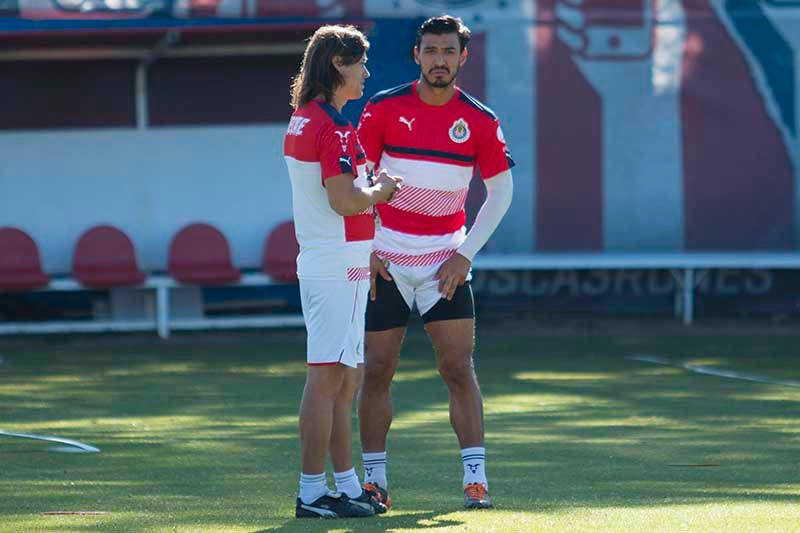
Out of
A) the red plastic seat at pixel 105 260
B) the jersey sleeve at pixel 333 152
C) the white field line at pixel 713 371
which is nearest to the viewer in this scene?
the jersey sleeve at pixel 333 152

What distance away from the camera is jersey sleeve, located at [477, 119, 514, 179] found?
19.7 ft

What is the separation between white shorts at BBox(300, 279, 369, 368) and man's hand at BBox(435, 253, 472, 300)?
0.49 metres

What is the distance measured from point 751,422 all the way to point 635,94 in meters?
5.95

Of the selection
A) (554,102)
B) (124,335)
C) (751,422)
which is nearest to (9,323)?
(124,335)

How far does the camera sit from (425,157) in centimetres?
600

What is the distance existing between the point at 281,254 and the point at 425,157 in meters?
7.19

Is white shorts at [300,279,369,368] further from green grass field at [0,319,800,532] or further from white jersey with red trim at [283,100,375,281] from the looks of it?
green grass field at [0,319,800,532]

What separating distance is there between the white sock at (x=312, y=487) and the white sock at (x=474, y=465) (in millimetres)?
605

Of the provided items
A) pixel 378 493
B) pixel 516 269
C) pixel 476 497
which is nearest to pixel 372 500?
pixel 378 493

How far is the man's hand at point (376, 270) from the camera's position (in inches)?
237

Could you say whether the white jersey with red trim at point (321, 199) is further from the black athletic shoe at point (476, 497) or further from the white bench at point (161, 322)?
the white bench at point (161, 322)

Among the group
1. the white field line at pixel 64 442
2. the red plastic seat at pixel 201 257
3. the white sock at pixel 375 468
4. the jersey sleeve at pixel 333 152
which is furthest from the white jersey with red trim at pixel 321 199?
the red plastic seat at pixel 201 257

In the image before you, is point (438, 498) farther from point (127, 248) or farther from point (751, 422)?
point (127, 248)

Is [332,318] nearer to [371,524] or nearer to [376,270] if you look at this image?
[376,270]
